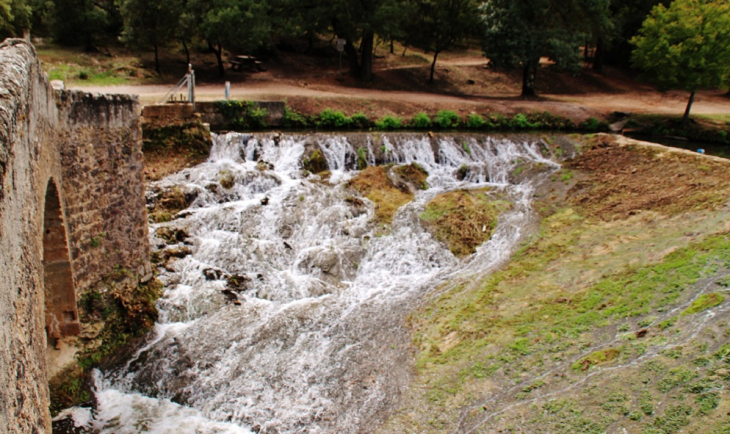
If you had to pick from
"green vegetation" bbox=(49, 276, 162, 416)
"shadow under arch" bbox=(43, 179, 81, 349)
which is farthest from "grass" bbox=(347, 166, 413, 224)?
"shadow under arch" bbox=(43, 179, 81, 349)

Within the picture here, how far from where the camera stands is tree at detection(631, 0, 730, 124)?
67.5ft

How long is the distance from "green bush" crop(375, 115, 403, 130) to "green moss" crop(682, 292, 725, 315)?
14.8 m

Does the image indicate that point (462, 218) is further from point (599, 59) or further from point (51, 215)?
point (599, 59)

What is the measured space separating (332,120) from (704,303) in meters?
15.3

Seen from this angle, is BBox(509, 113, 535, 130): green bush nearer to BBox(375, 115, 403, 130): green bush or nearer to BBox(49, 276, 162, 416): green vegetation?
BBox(375, 115, 403, 130): green bush

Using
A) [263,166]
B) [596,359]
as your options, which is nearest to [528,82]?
[263,166]

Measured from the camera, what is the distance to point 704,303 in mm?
7023

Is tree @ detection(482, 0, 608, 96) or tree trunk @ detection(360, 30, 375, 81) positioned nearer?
tree @ detection(482, 0, 608, 96)

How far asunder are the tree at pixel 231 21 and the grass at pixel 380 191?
34.4 ft

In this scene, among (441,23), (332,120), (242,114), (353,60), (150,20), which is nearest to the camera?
(242,114)

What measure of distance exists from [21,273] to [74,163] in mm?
4309

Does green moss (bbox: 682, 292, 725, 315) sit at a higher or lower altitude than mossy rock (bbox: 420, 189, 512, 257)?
higher

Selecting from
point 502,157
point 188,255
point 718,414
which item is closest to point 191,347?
point 188,255

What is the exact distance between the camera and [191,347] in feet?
28.6
